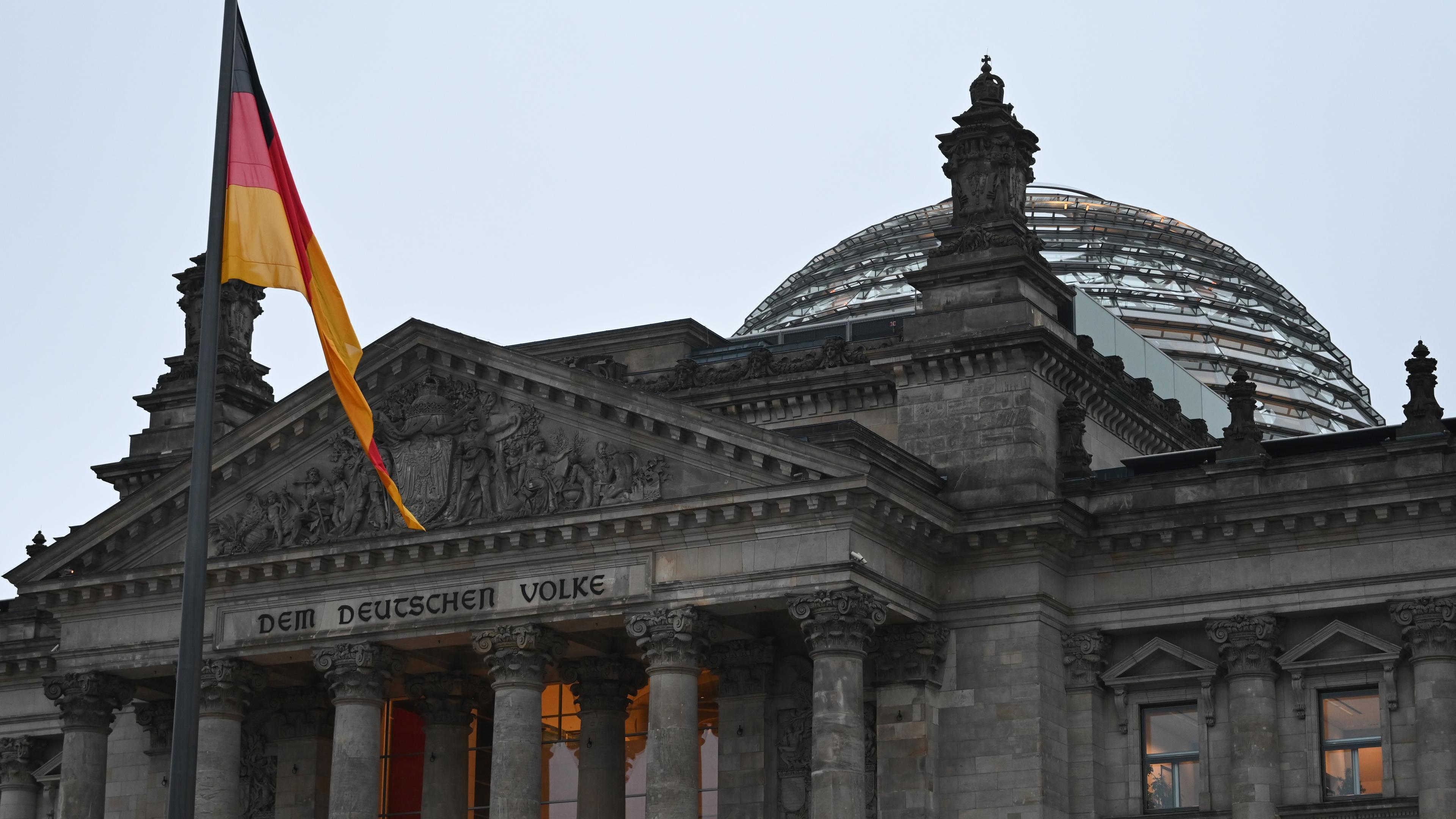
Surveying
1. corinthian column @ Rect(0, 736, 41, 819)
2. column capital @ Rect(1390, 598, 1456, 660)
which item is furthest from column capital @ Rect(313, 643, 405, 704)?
column capital @ Rect(1390, 598, 1456, 660)

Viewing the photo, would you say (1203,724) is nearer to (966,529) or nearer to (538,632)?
(966,529)

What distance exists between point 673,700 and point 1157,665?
9818 millimetres

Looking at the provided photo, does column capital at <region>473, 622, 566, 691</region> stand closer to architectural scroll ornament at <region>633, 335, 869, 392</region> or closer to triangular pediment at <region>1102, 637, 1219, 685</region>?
architectural scroll ornament at <region>633, 335, 869, 392</region>

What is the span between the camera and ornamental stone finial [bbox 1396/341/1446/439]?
4381 centimetres

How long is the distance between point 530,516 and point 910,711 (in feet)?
27.5

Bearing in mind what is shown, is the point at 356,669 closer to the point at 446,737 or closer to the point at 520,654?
the point at 520,654

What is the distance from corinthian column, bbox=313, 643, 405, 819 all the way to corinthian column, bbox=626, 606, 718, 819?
5.83 metres

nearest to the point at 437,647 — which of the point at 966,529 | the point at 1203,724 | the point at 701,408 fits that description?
the point at 701,408

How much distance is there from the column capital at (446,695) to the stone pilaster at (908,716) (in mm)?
10131

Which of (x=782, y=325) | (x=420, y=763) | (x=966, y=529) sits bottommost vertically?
(x=420, y=763)

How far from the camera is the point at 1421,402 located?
44281 millimetres

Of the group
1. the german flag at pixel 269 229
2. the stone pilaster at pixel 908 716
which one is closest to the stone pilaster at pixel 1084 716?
the stone pilaster at pixel 908 716

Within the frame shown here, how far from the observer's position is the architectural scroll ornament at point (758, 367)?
52562 mm

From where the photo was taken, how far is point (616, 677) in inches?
1922
